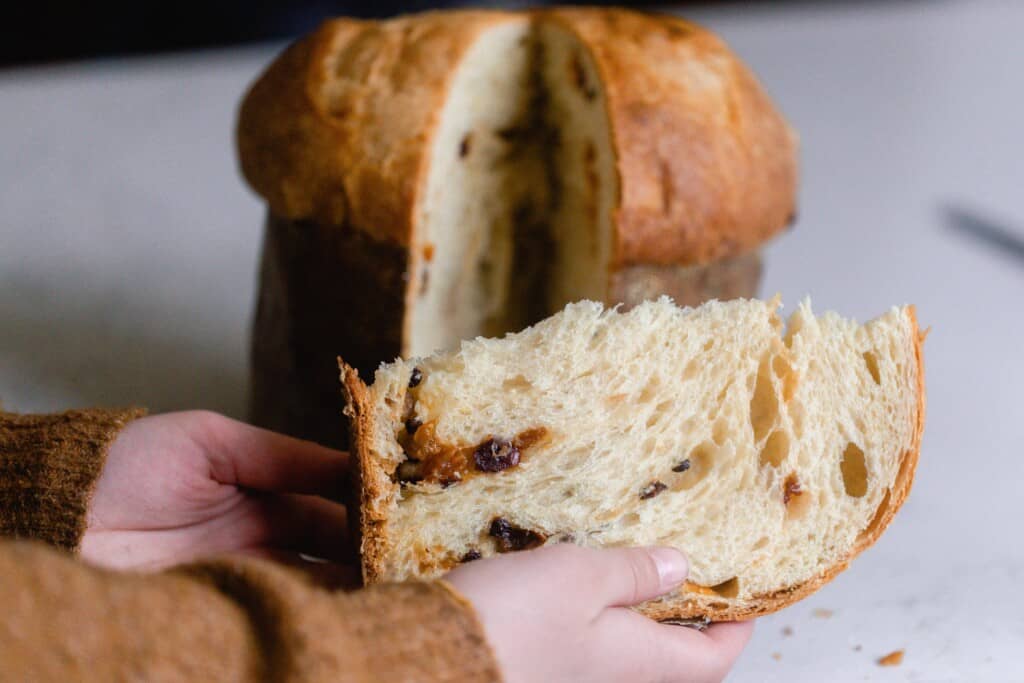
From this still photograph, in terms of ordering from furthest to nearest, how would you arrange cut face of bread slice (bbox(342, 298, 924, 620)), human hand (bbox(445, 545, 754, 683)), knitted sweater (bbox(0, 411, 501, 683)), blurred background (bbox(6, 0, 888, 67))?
blurred background (bbox(6, 0, 888, 67)) → cut face of bread slice (bbox(342, 298, 924, 620)) → human hand (bbox(445, 545, 754, 683)) → knitted sweater (bbox(0, 411, 501, 683))

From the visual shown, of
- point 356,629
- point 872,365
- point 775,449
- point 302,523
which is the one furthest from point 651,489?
point 302,523

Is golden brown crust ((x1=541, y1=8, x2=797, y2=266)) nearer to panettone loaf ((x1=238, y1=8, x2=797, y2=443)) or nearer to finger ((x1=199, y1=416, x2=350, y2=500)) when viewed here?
panettone loaf ((x1=238, y1=8, x2=797, y2=443))

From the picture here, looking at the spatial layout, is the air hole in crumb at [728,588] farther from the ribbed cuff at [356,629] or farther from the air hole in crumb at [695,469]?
the ribbed cuff at [356,629]

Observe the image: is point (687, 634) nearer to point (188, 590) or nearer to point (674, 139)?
point (188, 590)

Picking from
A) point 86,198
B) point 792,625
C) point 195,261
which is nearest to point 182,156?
point 86,198

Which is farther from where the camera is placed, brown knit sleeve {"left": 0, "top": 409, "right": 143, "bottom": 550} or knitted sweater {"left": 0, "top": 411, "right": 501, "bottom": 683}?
brown knit sleeve {"left": 0, "top": 409, "right": 143, "bottom": 550}

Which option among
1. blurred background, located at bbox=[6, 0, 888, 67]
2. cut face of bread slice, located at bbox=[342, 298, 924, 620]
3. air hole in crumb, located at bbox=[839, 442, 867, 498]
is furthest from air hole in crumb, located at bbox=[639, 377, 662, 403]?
blurred background, located at bbox=[6, 0, 888, 67]

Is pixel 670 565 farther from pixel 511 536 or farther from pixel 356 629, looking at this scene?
pixel 356 629
